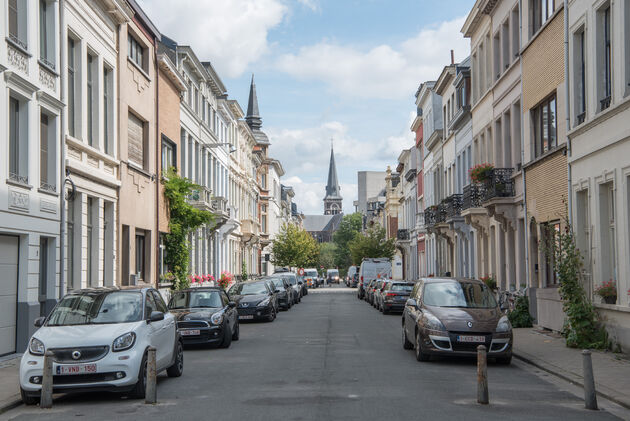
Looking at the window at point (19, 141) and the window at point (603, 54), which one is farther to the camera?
the window at point (603, 54)

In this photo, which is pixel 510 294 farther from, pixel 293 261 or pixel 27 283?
pixel 293 261

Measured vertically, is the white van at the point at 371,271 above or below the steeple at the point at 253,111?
below

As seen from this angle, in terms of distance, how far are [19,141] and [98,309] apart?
666 cm

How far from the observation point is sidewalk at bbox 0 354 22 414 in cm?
1034

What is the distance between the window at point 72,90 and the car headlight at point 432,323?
37.2 feet

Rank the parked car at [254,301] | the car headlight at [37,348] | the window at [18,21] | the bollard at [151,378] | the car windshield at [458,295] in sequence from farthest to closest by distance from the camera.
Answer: the parked car at [254,301] → the window at [18,21] → the car windshield at [458,295] → the car headlight at [37,348] → the bollard at [151,378]

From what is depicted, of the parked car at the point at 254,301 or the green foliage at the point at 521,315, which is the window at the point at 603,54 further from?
the parked car at the point at 254,301

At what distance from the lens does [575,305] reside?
55.7 feet

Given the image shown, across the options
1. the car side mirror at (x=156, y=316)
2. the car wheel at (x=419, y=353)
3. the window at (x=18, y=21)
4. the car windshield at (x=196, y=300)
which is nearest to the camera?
the car side mirror at (x=156, y=316)

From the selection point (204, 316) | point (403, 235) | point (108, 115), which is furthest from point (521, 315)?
point (403, 235)

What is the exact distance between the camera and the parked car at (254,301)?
2673 cm

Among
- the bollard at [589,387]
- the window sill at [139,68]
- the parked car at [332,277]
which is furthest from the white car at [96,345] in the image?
the parked car at [332,277]

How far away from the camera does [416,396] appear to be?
1063cm

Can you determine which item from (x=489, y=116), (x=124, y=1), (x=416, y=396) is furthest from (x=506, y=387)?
(x=489, y=116)
